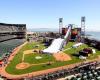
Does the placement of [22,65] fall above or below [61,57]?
below

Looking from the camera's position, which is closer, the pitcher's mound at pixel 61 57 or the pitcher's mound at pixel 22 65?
the pitcher's mound at pixel 22 65

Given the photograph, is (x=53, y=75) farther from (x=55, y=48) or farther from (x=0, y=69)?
(x=55, y=48)

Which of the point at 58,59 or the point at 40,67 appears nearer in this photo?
the point at 40,67

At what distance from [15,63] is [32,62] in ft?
26.8

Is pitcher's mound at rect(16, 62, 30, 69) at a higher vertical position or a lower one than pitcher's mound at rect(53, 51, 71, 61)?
lower

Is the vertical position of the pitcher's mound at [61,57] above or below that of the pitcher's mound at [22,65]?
above

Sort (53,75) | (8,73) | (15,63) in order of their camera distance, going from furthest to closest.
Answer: (15,63)
(8,73)
(53,75)

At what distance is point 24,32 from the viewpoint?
174750mm

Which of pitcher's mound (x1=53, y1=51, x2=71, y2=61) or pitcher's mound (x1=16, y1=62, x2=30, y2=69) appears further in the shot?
pitcher's mound (x1=53, y1=51, x2=71, y2=61)

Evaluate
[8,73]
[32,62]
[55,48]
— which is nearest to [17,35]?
[55,48]

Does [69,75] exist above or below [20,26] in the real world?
below

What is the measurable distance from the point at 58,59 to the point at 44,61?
783 centimetres

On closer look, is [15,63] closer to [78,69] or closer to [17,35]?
[78,69]

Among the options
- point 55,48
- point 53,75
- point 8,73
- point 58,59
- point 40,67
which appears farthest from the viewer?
point 55,48
